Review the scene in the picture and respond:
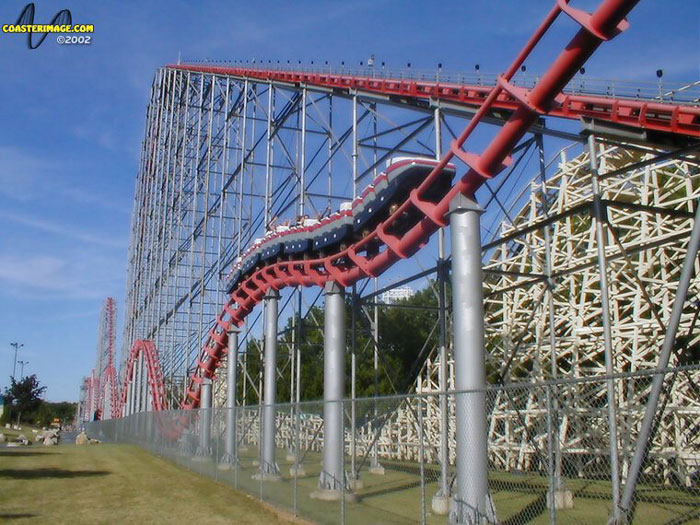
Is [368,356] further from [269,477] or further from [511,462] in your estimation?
[269,477]

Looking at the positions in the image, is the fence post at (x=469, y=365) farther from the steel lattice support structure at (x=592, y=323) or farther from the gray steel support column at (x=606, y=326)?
the steel lattice support structure at (x=592, y=323)

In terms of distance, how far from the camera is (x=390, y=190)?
14500mm

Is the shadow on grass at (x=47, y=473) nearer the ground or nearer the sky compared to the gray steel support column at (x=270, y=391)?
nearer the ground

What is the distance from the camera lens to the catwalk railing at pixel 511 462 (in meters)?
10.1

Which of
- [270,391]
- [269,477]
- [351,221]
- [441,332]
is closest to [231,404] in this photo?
[270,391]

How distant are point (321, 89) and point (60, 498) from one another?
49.3 ft

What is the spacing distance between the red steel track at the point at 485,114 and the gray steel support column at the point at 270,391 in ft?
2.55

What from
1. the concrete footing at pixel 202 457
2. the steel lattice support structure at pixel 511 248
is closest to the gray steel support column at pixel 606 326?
the steel lattice support structure at pixel 511 248

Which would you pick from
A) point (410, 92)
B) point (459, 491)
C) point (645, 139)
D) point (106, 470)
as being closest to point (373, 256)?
point (410, 92)

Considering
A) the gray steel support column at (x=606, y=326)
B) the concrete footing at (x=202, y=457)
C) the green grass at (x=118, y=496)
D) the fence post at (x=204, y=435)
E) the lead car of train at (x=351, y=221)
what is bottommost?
the green grass at (x=118, y=496)

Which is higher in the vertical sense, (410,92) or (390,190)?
(410,92)

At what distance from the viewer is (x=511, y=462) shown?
2134cm

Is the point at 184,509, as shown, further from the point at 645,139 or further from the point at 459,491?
the point at 645,139

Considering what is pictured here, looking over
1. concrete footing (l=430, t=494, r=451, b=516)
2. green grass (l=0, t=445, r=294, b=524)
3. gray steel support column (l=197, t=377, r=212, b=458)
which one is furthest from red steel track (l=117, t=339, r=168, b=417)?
concrete footing (l=430, t=494, r=451, b=516)
